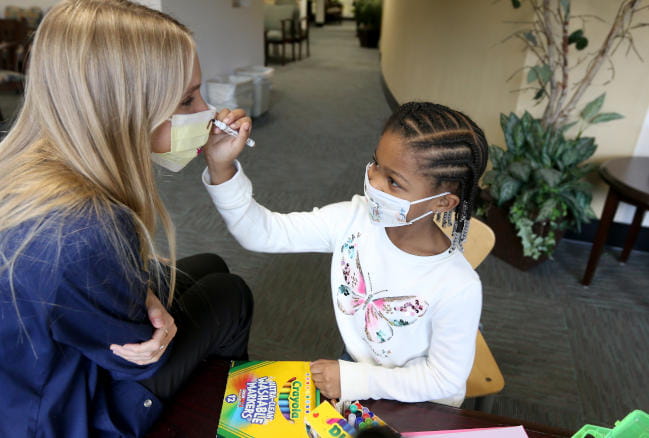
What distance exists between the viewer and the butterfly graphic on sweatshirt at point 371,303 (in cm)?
98

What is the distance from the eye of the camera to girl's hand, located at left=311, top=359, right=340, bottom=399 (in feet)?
2.71

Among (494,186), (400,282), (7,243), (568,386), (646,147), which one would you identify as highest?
(7,243)

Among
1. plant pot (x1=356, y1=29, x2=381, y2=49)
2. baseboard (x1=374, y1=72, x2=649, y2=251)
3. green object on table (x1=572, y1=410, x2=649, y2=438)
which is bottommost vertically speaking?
plant pot (x1=356, y1=29, x2=381, y2=49)

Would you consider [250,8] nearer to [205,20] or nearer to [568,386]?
[205,20]

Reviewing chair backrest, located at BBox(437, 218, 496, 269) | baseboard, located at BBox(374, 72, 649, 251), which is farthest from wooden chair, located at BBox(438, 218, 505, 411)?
baseboard, located at BBox(374, 72, 649, 251)

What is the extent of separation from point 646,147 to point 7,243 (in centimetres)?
276

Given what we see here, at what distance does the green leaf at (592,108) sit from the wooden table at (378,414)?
1993mm

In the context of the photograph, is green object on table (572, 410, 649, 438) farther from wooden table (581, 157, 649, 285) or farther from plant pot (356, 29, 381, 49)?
plant pot (356, 29, 381, 49)

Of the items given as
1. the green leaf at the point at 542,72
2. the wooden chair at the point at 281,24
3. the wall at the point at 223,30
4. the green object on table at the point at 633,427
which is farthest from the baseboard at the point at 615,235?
the wooden chair at the point at 281,24

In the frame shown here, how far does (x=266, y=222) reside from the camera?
112cm

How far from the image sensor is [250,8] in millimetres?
5074

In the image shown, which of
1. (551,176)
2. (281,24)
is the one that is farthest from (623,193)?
(281,24)

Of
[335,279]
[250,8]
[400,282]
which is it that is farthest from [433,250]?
[250,8]

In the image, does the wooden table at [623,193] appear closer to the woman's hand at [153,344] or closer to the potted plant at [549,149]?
the potted plant at [549,149]
